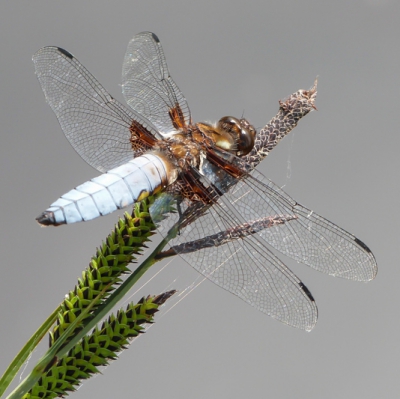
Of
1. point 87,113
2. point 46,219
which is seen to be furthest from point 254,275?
point 87,113

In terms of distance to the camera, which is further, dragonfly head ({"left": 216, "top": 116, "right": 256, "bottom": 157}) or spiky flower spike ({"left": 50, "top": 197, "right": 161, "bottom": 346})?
dragonfly head ({"left": 216, "top": 116, "right": 256, "bottom": 157})

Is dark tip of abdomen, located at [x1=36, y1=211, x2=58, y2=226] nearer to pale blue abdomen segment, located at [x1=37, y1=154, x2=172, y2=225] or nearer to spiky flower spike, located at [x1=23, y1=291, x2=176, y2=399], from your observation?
pale blue abdomen segment, located at [x1=37, y1=154, x2=172, y2=225]

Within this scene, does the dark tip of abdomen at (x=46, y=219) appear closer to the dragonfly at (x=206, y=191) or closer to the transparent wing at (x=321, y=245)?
the dragonfly at (x=206, y=191)

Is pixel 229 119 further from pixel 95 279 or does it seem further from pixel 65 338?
pixel 65 338

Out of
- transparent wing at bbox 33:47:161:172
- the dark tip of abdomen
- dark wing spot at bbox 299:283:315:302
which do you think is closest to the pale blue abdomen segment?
the dark tip of abdomen

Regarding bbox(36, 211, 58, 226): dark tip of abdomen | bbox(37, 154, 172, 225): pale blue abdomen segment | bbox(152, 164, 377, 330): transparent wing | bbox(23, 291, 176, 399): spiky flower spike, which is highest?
bbox(152, 164, 377, 330): transparent wing

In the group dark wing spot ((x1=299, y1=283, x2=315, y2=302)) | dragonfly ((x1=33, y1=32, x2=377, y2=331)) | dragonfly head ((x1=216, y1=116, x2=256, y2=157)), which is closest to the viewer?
dragonfly ((x1=33, y1=32, x2=377, y2=331))
